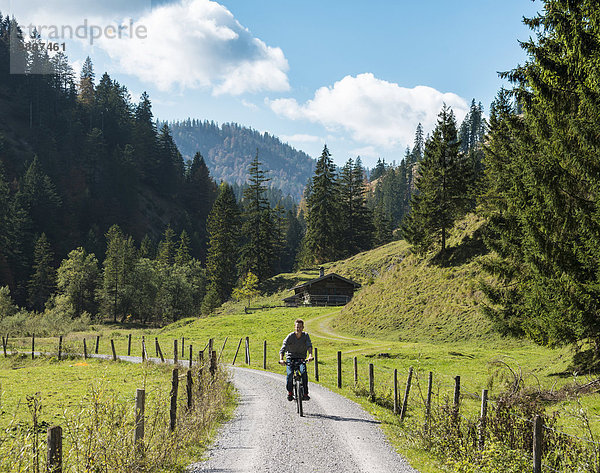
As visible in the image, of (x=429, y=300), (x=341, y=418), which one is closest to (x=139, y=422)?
(x=341, y=418)

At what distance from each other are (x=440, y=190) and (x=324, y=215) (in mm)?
40116

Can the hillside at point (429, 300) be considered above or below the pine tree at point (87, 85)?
below

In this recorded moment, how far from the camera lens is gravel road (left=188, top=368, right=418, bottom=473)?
25.9 feet

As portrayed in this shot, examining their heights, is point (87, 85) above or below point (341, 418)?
above

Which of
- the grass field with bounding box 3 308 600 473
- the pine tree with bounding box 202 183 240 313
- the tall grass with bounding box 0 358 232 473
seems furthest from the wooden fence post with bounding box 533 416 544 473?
the pine tree with bounding box 202 183 240 313

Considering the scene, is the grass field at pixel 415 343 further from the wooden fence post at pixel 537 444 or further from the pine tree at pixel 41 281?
the pine tree at pixel 41 281

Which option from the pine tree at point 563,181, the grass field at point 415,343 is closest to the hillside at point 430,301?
the grass field at point 415,343

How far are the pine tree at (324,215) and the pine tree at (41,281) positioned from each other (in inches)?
2096

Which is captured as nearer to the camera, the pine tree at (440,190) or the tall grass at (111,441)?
the tall grass at (111,441)

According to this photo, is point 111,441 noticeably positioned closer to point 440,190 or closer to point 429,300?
point 429,300

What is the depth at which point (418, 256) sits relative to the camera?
173ft

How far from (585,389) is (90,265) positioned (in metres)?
81.1

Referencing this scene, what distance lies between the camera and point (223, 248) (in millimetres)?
83812

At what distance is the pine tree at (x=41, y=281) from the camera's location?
82.4m
